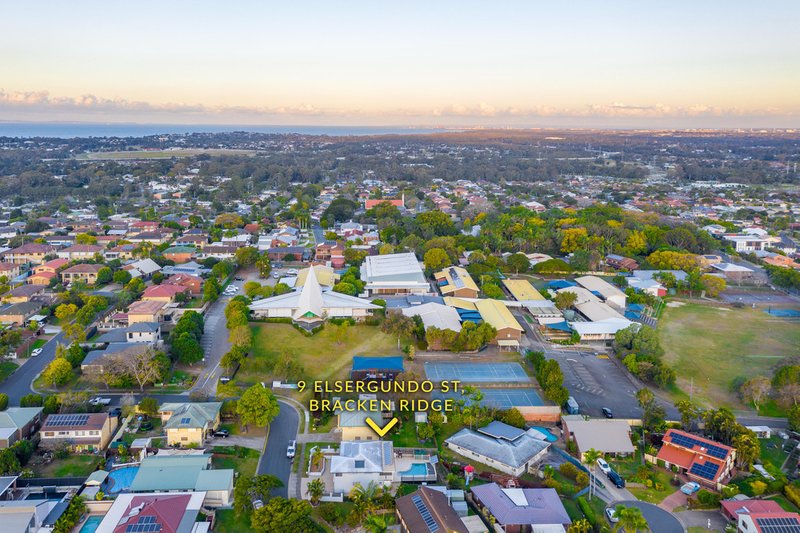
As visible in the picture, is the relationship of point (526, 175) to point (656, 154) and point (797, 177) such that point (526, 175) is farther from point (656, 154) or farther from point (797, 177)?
point (656, 154)

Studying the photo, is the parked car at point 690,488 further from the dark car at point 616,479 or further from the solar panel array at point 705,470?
the dark car at point 616,479

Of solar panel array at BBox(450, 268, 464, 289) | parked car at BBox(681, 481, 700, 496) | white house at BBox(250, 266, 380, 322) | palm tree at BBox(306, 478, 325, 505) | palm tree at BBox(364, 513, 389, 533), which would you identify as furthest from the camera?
solar panel array at BBox(450, 268, 464, 289)

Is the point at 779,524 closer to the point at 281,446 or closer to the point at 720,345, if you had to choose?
the point at 281,446

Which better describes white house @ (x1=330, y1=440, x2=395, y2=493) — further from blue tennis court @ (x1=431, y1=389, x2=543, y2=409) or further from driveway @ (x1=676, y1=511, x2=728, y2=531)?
driveway @ (x1=676, y1=511, x2=728, y2=531)

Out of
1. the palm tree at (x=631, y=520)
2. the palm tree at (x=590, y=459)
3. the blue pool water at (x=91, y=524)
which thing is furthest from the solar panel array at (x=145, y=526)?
the palm tree at (x=590, y=459)

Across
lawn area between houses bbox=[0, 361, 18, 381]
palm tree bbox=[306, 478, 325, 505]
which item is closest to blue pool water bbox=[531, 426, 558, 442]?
palm tree bbox=[306, 478, 325, 505]
